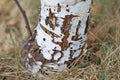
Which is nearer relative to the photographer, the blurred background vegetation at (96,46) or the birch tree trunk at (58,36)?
the birch tree trunk at (58,36)

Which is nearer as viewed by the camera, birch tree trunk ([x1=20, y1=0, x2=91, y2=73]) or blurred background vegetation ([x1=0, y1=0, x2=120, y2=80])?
birch tree trunk ([x1=20, y1=0, x2=91, y2=73])

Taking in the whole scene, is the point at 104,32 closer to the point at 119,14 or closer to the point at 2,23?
the point at 119,14

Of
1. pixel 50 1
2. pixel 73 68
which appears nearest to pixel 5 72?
pixel 73 68

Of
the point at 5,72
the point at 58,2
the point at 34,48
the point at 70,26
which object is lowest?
the point at 5,72
